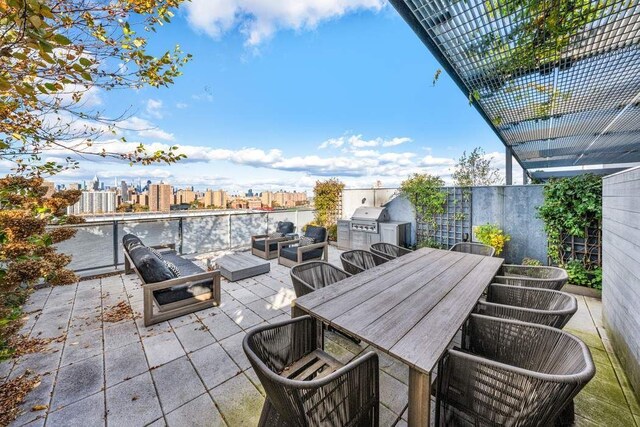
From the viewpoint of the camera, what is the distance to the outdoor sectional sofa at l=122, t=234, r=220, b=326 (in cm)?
293

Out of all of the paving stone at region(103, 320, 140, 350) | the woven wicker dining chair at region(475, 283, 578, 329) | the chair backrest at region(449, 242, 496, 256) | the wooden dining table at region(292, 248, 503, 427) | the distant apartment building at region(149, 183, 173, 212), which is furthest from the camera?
the distant apartment building at region(149, 183, 173, 212)

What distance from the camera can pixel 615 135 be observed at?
5852 mm

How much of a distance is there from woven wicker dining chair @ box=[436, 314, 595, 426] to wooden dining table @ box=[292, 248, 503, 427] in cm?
20

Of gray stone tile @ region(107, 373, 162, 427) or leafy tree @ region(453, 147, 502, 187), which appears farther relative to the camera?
leafy tree @ region(453, 147, 502, 187)

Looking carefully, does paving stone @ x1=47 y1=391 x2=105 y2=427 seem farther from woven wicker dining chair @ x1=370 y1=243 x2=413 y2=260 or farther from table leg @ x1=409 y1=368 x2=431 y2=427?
woven wicker dining chair @ x1=370 y1=243 x2=413 y2=260

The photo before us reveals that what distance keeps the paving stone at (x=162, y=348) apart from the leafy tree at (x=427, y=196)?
6021 mm

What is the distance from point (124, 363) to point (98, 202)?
4.05 metres

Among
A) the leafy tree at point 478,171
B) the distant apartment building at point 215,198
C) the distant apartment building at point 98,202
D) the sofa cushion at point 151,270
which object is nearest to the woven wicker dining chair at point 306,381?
the sofa cushion at point 151,270

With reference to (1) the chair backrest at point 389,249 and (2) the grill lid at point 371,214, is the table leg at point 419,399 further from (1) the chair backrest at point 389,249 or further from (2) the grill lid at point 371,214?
(2) the grill lid at point 371,214

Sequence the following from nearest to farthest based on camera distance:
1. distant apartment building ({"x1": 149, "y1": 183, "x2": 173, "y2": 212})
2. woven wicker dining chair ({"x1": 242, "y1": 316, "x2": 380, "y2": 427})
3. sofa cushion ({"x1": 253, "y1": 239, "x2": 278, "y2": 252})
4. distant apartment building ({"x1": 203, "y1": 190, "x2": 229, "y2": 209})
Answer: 1. woven wicker dining chair ({"x1": 242, "y1": 316, "x2": 380, "y2": 427})
2. sofa cushion ({"x1": 253, "y1": 239, "x2": 278, "y2": 252})
3. distant apartment building ({"x1": 149, "y1": 183, "x2": 173, "y2": 212})
4. distant apartment building ({"x1": 203, "y1": 190, "x2": 229, "y2": 209})

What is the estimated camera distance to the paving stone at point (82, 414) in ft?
5.60

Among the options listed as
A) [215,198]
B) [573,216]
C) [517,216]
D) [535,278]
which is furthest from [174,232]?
[573,216]

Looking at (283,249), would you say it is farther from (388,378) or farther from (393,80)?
(393,80)

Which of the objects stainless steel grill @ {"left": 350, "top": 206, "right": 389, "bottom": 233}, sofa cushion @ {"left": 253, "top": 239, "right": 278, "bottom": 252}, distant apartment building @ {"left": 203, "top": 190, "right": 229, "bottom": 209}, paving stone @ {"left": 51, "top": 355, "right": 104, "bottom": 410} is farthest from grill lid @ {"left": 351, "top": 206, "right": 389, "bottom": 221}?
distant apartment building @ {"left": 203, "top": 190, "right": 229, "bottom": 209}
